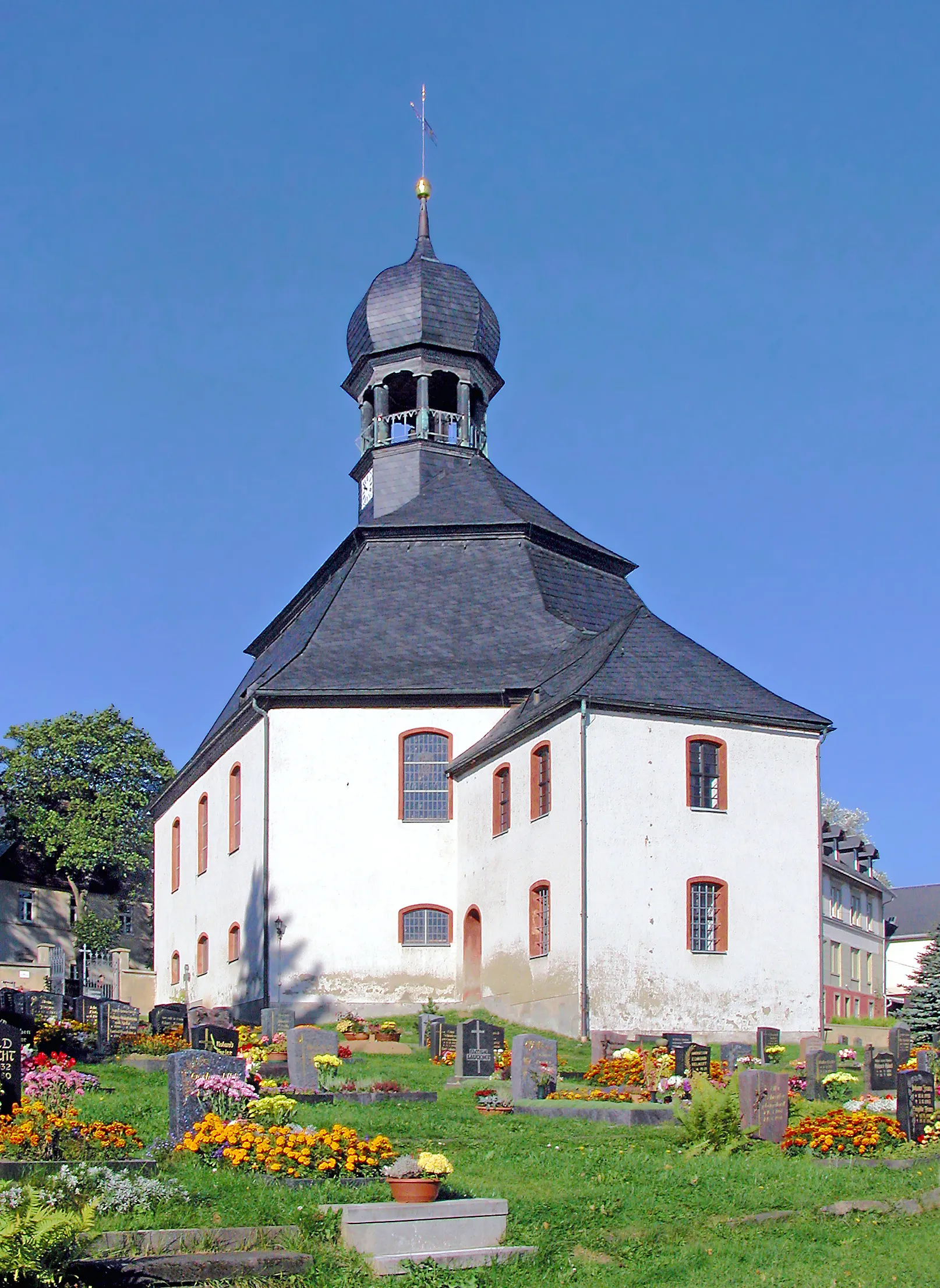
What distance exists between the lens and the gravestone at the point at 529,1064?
20.6m

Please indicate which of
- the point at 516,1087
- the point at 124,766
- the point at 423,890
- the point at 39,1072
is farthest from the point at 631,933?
the point at 124,766

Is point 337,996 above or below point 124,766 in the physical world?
below

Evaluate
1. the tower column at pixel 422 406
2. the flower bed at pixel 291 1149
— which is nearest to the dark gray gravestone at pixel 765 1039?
the flower bed at pixel 291 1149

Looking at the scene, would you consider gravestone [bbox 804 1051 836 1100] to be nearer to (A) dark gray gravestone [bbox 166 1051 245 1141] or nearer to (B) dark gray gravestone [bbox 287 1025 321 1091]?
(B) dark gray gravestone [bbox 287 1025 321 1091]

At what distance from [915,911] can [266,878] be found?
5441 centimetres

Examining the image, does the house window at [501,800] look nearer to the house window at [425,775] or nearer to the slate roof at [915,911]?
the house window at [425,775]

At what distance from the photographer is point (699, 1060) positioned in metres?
22.4

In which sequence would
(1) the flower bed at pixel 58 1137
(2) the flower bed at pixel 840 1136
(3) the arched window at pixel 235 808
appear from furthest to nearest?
(3) the arched window at pixel 235 808, (2) the flower bed at pixel 840 1136, (1) the flower bed at pixel 58 1137

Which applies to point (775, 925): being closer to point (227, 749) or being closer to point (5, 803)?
point (227, 749)

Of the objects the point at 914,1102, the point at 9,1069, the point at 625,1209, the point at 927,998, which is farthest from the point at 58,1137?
the point at 927,998

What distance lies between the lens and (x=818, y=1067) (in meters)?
22.7

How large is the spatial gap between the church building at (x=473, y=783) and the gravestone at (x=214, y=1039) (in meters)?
8.41

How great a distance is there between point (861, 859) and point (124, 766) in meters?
27.5

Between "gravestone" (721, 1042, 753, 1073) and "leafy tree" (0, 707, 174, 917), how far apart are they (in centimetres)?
3656
